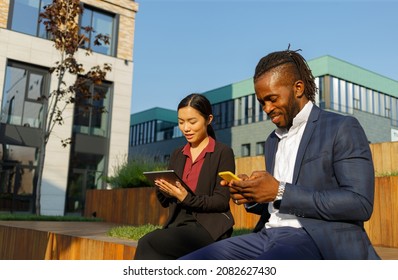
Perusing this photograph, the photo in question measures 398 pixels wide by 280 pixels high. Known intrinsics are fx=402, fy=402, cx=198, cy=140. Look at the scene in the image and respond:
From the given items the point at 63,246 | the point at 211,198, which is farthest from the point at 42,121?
the point at 211,198

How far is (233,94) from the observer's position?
3462 cm

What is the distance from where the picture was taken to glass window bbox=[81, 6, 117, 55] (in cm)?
2039

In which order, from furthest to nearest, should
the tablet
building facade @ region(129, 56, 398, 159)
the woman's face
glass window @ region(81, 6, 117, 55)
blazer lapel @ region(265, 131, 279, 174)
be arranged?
building facade @ region(129, 56, 398, 159) < glass window @ region(81, 6, 117, 55) < the woman's face < the tablet < blazer lapel @ region(265, 131, 279, 174)

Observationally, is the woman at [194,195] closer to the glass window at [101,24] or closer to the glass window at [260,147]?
the glass window at [101,24]

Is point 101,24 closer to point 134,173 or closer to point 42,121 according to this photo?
point 42,121

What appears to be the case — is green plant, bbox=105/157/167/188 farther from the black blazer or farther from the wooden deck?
the black blazer

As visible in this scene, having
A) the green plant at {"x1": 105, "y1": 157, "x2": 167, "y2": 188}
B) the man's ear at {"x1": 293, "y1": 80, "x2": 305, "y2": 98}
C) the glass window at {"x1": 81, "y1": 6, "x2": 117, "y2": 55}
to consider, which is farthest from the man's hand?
the glass window at {"x1": 81, "y1": 6, "x2": 117, "y2": 55}

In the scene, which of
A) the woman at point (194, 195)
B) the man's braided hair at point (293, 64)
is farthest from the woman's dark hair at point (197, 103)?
the man's braided hair at point (293, 64)

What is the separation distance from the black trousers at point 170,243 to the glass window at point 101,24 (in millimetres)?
19054

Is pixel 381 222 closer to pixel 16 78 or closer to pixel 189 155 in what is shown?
pixel 189 155

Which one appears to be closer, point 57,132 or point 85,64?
point 57,132

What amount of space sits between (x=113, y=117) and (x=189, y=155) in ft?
58.2

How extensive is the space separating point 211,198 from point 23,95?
16988mm
